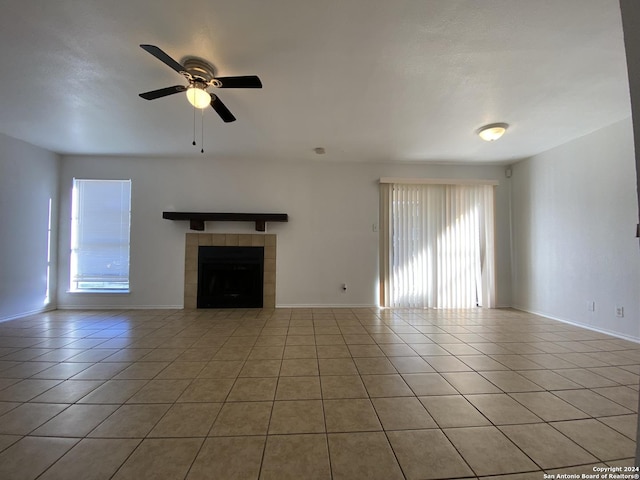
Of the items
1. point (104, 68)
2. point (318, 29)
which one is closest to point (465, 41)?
point (318, 29)

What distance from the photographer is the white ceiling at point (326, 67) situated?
1825 millimetres

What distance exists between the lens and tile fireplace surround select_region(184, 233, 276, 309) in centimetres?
487

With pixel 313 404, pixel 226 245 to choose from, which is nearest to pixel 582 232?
pixel 313 404

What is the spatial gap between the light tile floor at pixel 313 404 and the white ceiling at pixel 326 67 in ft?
8.74

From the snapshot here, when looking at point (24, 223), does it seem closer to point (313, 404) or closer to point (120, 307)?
point (120, 307)

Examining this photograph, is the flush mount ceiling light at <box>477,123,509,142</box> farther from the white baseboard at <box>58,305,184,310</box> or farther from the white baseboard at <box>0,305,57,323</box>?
the white baseboard at <box>0,305,57,323</box>

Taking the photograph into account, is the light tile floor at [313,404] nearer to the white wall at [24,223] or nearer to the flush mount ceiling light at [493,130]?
the white wall at [24,223]

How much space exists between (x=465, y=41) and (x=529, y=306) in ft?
15.1

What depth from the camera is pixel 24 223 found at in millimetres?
4172

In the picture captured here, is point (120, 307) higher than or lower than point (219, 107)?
lower

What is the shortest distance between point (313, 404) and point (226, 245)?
367cm

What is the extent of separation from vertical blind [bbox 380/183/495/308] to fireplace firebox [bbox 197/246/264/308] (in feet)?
7.63

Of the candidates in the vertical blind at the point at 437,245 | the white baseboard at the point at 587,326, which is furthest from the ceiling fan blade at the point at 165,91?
the white baseboard at the point at 587,326

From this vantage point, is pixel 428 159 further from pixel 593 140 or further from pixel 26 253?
pixel 26 253
